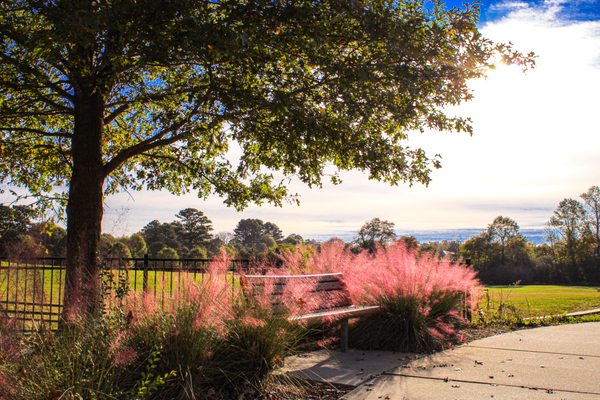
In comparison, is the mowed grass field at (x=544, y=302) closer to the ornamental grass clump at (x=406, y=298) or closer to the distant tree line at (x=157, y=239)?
the ornamental grass clump at (x=406, y=298)

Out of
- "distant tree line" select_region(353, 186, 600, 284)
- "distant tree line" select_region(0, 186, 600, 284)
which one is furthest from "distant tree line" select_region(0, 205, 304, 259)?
"distant tree line" select_region(353, 186, 600, 284)

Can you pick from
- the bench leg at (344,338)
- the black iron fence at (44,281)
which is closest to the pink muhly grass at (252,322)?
the black iron fence at (44,281)

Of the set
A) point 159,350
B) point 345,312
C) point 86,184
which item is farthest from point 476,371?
point 86,184

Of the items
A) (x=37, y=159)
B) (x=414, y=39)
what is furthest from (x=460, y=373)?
(x=37, y=159)

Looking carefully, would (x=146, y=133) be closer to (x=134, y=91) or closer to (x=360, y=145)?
(x=134, y=91)

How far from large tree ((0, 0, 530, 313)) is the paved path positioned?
2.63 meters

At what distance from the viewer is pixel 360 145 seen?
7.27m

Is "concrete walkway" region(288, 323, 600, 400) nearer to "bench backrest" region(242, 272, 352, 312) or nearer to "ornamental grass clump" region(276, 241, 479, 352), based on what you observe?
"ornamental grass clump" region(276, 241, 479, 352)

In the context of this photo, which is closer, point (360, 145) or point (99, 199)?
point (360, 145)

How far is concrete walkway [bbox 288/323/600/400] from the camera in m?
4.62

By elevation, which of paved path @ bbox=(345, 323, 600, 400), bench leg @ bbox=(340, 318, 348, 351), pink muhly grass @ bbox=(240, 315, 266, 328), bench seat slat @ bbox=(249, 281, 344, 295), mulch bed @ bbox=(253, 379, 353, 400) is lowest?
paved path @ bbox=(345, 323, 600, 400)

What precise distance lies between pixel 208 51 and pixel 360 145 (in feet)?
8.12

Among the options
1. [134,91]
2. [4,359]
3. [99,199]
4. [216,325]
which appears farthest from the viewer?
[134,91]

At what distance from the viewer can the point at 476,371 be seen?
544 centimetres
